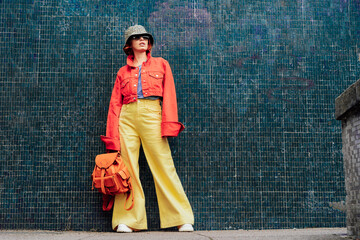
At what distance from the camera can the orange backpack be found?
4.18 m

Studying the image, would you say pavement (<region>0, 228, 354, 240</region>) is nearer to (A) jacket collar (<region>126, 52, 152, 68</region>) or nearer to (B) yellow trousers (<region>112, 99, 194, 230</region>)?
(B) yellow trousers (<region>112, 99, 194, 230</region>)

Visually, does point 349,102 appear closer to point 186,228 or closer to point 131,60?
point 186,228

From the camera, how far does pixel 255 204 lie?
187 inches

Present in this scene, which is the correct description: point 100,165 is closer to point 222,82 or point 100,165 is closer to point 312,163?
point 222,82

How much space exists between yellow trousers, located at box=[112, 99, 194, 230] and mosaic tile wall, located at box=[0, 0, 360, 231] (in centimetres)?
32

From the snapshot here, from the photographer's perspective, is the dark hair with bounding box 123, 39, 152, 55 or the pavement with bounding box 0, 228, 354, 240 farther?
the dark hair with bounding box 123, 39, 152, 55

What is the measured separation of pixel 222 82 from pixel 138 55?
3.64 feet

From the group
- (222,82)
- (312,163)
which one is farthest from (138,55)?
(312,163)

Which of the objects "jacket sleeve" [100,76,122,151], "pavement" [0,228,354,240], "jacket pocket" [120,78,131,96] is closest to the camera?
"pavement" [0,228,354,240]

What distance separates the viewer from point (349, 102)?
2.96 m

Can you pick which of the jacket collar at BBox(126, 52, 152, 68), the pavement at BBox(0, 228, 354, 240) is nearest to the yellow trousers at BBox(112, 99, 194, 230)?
the pavement at BBox(0, 228, 354, 240)

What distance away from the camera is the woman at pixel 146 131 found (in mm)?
4367

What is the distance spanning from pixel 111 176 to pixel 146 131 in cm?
64

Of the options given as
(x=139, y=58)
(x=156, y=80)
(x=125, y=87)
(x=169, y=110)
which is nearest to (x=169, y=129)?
(x=169, y=110)
